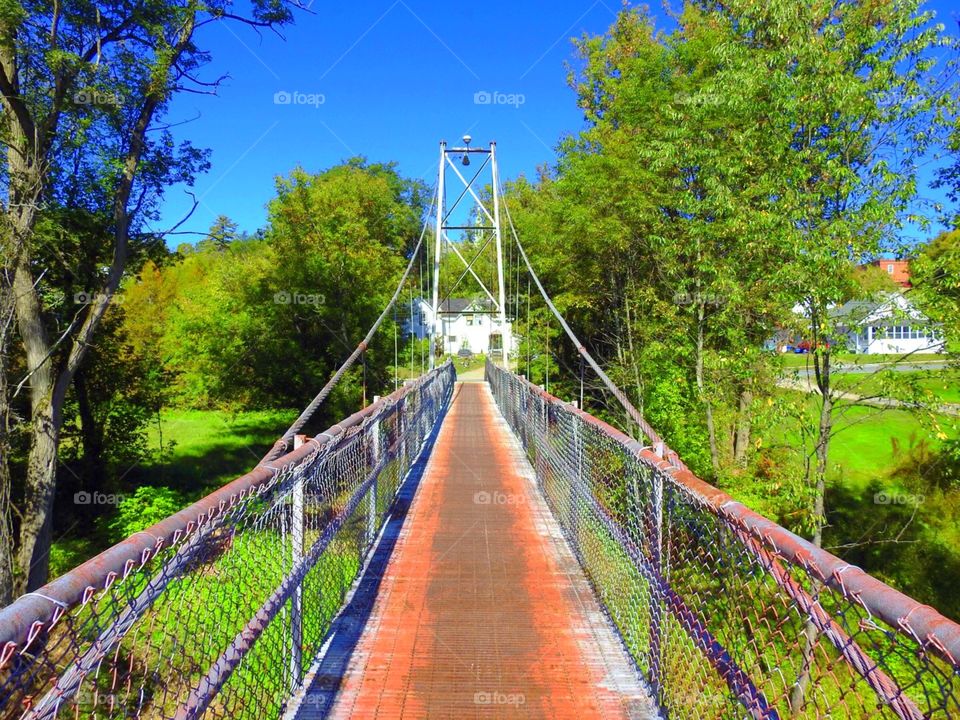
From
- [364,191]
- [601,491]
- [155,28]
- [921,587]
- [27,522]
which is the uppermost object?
[364,191]

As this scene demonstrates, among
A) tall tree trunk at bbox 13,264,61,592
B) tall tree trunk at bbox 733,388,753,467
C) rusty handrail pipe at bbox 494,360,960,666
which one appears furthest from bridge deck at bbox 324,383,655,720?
tall tree trunk at bbox 733,388,753,467

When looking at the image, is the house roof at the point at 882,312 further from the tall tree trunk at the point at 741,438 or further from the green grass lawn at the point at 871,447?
the green grass lawn at the point at 871,447

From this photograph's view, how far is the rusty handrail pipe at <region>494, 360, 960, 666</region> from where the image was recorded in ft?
3.08

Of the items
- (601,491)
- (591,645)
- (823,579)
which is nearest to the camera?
(823,579)

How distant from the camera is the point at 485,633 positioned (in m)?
2.74

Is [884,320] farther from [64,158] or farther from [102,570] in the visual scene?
[64,158]

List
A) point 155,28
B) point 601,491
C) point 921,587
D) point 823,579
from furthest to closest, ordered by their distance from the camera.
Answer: point 921,587
point 155,28
point 601,491
point 823,579

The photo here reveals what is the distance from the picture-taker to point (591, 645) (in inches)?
103

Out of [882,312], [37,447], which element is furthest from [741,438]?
[37,447]

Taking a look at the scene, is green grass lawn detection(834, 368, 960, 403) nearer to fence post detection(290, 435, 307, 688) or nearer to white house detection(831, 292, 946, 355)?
white house detection(831, 292, 946, 355)

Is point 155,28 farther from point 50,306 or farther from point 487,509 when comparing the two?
point 487,509

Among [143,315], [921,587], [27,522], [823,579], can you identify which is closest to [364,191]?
[143,315]

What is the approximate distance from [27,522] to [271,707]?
724 cm

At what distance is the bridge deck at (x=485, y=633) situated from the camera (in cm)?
223
